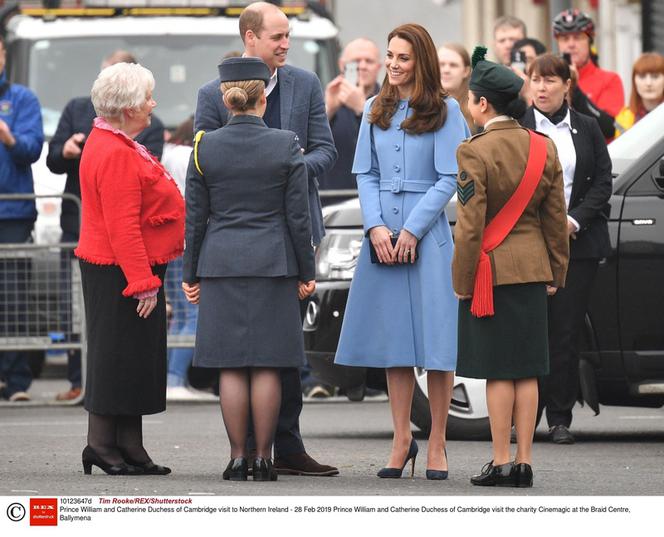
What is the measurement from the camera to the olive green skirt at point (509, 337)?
26.3ft

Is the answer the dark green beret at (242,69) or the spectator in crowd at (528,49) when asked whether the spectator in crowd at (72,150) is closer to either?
the spectator in crowd at (528,49)

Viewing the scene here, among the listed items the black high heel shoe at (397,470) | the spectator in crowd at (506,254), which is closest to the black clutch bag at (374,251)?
the spectator in crowd at (506,254)

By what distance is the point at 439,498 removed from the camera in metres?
7.02

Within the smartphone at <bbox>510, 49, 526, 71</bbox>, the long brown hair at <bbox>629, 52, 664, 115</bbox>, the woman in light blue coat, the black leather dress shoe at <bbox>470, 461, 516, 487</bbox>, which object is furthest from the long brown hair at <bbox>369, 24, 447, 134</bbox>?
the long brown hair at <bbox>629, 52, 664, 115</bbox>

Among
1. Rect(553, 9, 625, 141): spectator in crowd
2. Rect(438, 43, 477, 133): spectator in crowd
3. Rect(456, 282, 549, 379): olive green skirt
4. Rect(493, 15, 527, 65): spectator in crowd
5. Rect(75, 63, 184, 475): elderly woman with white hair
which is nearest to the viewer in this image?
Rect(456, 282, 549, 379): olive green skirt

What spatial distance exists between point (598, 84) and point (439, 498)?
711cm

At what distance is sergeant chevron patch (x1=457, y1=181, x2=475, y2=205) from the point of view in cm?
789

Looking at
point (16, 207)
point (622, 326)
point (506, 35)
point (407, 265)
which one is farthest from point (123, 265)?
point (506, 35)

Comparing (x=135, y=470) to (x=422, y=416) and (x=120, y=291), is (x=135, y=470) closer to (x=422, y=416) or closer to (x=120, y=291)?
(x=120, y=291)

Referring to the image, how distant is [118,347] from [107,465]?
50cm

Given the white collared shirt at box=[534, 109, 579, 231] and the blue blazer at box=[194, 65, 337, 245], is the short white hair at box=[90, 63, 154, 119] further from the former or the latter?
the white collared shirt at box=[534, 109, 579, 231]

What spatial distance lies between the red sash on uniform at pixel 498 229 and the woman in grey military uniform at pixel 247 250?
2.40 feet

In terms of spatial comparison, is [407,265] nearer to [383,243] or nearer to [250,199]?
[383,243]

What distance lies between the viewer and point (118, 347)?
8523 mm
